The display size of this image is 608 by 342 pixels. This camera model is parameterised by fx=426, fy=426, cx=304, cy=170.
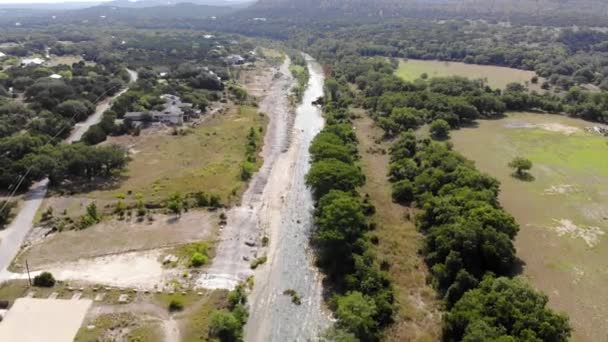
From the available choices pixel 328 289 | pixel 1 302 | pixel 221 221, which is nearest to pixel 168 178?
pixel 221 221

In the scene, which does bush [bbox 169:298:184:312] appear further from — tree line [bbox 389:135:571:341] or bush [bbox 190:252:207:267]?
tree line [bbox 389:135:571:341]

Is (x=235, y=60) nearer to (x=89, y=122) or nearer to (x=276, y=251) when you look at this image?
(x=89, y=122)

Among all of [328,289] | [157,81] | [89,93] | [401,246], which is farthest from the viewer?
[157,81]

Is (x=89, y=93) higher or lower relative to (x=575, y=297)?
higher

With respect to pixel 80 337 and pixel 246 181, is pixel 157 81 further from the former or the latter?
pixel 80 337

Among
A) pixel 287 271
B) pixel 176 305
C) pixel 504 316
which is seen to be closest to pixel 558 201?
pixel 504 316

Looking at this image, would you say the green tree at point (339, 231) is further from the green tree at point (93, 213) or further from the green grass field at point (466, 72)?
the green grass field at point (466, 72)
